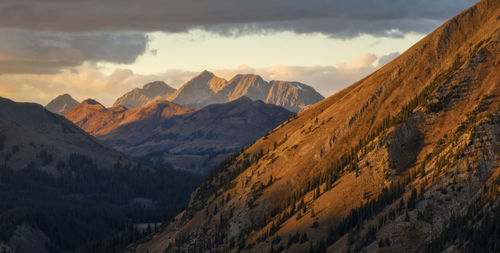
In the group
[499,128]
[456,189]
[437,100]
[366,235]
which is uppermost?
[437,100]

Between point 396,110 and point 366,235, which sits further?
point 396,110

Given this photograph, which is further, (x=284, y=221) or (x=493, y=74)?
(x=284, y=221)

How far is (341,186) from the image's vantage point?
6993 inches

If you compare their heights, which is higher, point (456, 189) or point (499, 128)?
point (499, 128)

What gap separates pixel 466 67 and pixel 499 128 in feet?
110

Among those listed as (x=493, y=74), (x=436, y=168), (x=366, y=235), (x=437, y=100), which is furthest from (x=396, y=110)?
(x=366, y=235)

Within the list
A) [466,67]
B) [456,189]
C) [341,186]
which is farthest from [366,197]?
[466,67]

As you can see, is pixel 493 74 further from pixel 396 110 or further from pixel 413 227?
pixel 413 227

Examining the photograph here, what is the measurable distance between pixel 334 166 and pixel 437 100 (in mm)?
38947

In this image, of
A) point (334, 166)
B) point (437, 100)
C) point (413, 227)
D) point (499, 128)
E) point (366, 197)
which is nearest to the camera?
point (413, 227)

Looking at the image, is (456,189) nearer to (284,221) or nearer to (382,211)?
(382,211)

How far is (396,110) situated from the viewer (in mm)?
192750

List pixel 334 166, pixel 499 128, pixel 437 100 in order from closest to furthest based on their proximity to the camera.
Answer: pixel 499 128, pixel 437 100, pixel 334 166

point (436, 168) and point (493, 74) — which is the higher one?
point (493, 74)
